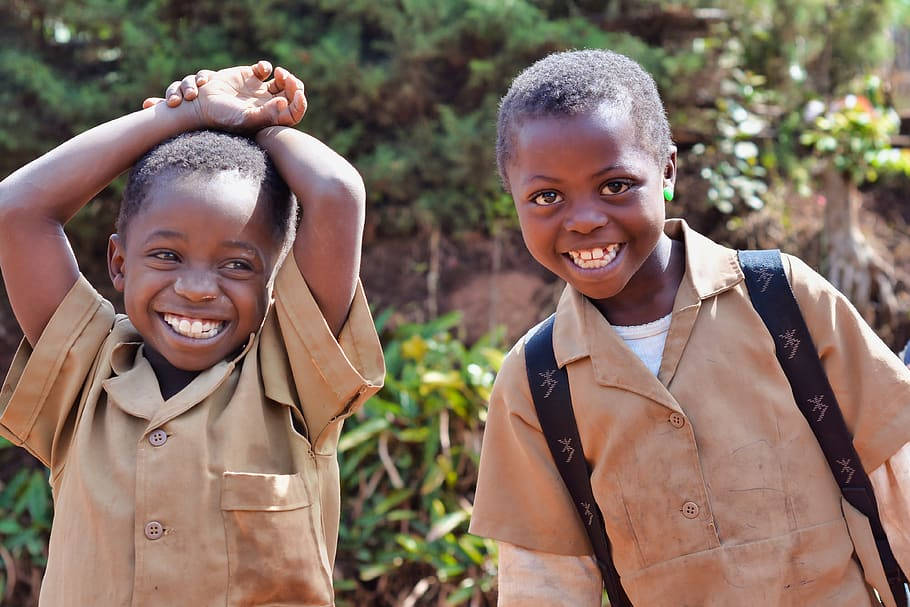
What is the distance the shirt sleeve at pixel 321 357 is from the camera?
2.40 meters

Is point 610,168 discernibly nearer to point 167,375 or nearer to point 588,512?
point 588,512

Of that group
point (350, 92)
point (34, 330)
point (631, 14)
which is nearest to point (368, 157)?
point (350, 92)

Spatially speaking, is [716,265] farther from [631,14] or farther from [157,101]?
[631,14]

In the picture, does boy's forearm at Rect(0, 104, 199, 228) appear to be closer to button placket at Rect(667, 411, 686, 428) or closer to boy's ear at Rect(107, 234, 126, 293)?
boy's ear at Rect(107, 234, 126, 293)

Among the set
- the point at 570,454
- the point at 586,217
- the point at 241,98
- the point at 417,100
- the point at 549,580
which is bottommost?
the point at 417,100

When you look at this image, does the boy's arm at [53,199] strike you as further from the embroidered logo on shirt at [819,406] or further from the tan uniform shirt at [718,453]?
the embroidered logo on shirt at [819,406]

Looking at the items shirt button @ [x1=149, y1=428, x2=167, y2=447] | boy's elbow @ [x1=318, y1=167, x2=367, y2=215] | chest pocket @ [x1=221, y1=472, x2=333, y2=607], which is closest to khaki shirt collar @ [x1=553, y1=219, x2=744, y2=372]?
boy's elbow @ [x1=318, y1=167, x2=367, y2=215]

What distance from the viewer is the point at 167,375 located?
2523 millimetres

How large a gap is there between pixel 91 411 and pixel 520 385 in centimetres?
104

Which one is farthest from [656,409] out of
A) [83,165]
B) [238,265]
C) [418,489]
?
[418,489]

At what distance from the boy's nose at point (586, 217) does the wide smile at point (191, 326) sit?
89cm

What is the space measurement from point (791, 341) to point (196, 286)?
139cm

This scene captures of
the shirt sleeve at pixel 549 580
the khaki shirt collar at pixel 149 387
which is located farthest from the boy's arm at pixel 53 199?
the shirt sleeve at pixel 549 580

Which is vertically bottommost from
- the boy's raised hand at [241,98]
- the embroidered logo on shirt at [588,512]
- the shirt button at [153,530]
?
the embroidered logo on shirt at [588,512]
